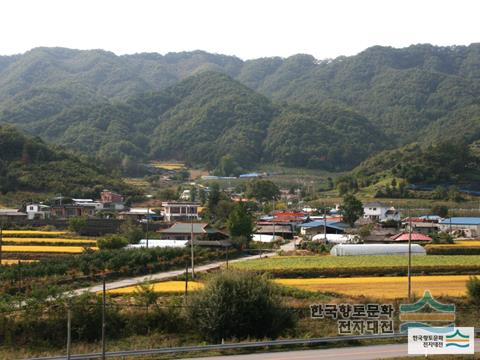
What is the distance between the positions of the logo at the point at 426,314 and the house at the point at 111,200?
43717 mm

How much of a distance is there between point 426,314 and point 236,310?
5664mm

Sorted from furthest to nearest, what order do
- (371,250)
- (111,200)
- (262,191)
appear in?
(262,191)
(111,200)
(371,250)

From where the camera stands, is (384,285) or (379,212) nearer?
(384,285)

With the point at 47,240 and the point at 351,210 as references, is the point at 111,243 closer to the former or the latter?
the point at 47,240

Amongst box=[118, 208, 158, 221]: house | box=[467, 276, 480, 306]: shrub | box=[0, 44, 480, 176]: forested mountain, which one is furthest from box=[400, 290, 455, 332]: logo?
box=[0, 44, 480, 176]: forested mountain

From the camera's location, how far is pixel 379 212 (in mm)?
62469

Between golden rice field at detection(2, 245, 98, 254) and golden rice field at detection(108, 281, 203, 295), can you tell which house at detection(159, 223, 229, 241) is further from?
golden rice field at detection(108, 281, 203, 295)

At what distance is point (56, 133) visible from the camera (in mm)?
138875

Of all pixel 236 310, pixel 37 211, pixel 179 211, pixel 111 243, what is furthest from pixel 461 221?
pixel 236 310

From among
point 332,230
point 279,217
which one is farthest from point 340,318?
point 279,217

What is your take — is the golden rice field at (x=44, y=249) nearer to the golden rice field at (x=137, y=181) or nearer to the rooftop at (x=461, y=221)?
the rooftop at (x=461, y=221)

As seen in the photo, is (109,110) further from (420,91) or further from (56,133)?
(420,91)

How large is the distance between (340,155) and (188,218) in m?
71.6

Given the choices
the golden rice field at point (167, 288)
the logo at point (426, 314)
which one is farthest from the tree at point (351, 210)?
the logo at point (426, 314)
